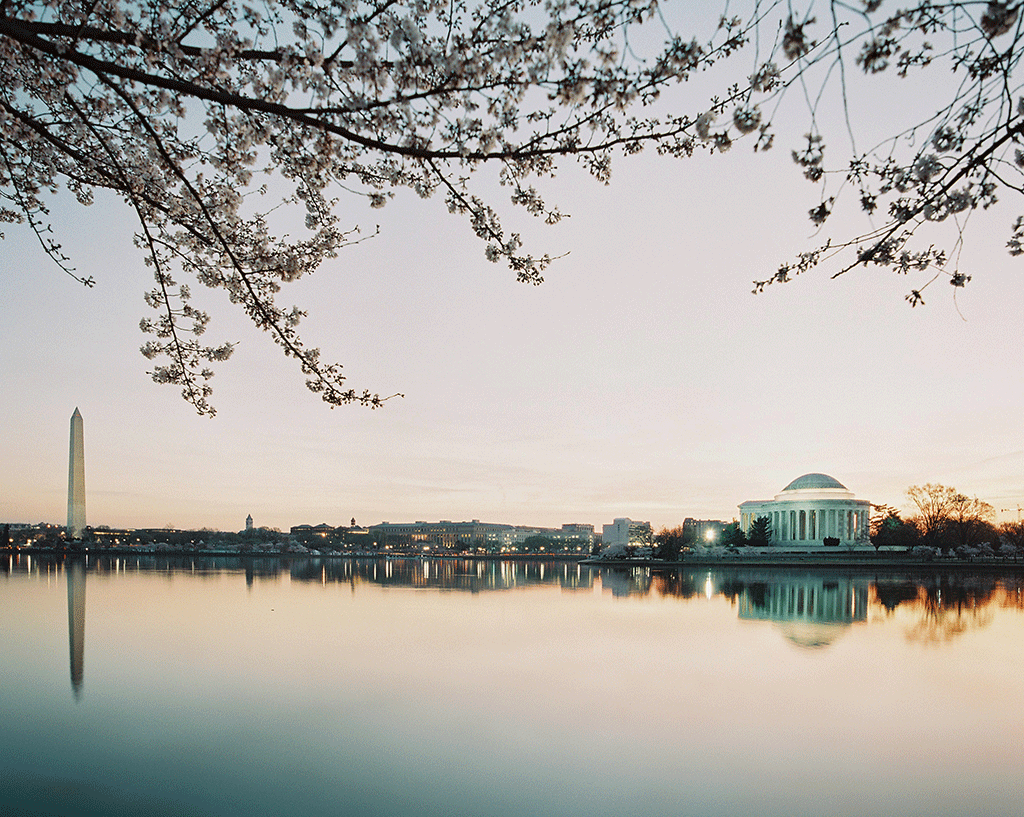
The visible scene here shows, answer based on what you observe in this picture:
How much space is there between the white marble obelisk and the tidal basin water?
235 ft

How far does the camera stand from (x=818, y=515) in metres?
81.6

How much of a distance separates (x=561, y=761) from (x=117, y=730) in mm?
7415

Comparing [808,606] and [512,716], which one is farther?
[808,606]

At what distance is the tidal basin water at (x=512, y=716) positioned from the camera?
27.4 ft

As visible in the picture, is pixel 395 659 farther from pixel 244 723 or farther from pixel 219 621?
pixel 219 621

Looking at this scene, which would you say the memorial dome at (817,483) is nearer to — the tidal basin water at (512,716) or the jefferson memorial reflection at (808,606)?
the jefferson memorial reflection at (808,606)

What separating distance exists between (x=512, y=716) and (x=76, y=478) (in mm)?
96063

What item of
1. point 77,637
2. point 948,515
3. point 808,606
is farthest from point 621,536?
point 77,637

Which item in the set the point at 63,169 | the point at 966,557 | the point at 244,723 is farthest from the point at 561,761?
the point at 966,557

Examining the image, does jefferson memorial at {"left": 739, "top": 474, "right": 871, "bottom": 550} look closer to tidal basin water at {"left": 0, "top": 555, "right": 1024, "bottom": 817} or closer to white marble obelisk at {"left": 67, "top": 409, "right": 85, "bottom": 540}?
tidal basin water at {"left": 0, "top": 555, "right": 1024, "bottom": 817}

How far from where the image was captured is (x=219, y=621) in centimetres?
2378

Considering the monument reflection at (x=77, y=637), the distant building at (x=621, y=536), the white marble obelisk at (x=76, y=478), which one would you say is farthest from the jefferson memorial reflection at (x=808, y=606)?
the white marble obelisk at (x=76, y=478)

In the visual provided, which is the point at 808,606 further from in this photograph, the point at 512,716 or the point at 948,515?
the point at 948,515

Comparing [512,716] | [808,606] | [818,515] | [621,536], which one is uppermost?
[512,716]
